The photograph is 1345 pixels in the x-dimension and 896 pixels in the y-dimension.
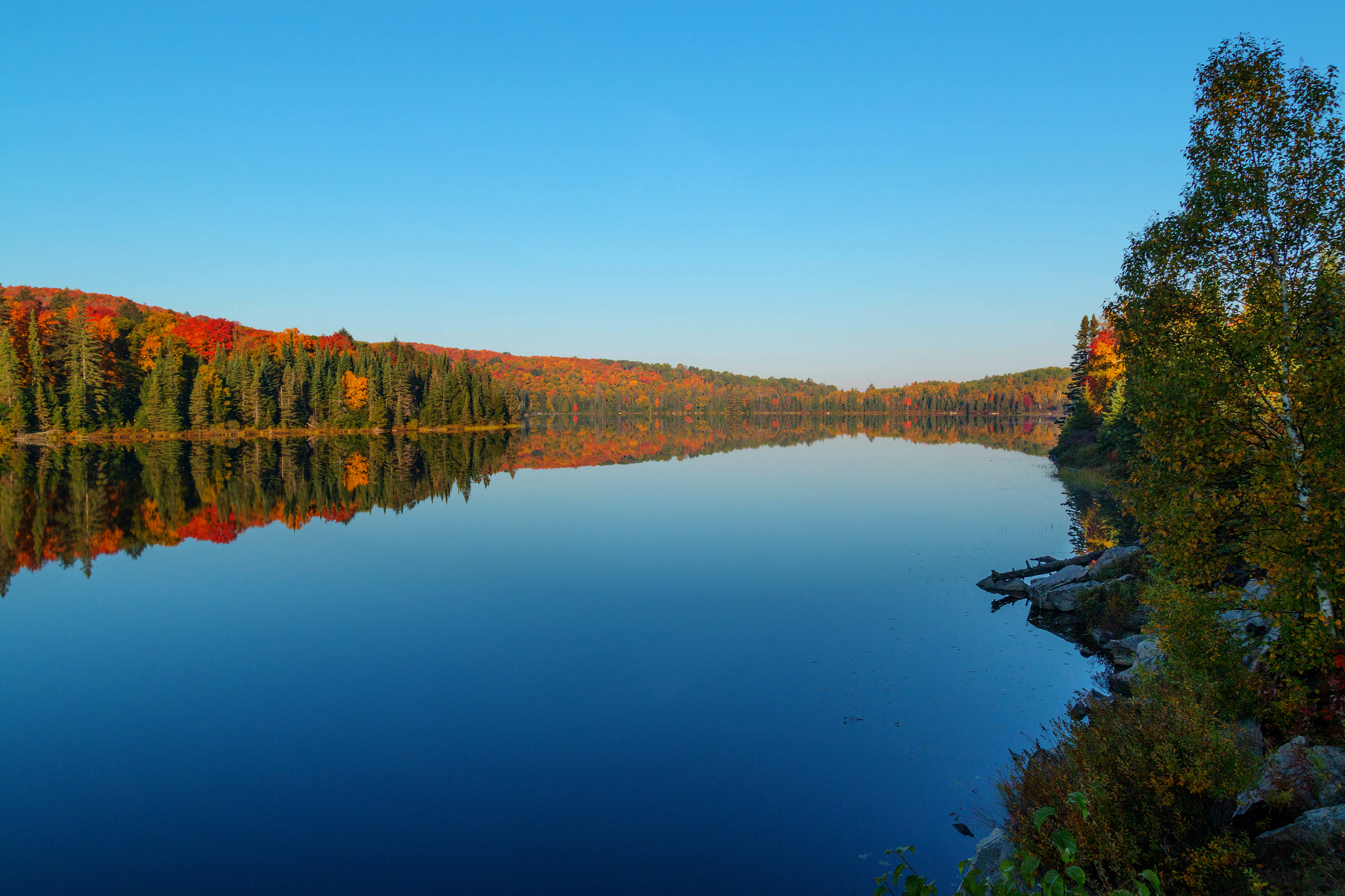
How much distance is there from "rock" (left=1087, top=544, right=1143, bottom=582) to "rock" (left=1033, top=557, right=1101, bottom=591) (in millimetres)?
220

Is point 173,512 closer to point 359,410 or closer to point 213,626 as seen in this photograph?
point 213,626

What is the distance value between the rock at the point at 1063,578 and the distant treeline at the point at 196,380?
8824 cm

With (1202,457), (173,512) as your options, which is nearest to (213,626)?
(173,512)

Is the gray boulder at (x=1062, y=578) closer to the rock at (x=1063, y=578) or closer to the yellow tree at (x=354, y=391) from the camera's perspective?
the rock at (x=1063, y=578)

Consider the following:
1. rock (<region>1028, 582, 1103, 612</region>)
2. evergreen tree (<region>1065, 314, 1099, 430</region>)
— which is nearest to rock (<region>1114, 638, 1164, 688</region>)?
rock (<region>1028, 582, 1103, 612</region>)

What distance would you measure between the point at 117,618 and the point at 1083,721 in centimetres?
2075

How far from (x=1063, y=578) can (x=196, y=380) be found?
3580 inches

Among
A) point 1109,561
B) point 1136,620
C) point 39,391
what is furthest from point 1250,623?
point 39,391

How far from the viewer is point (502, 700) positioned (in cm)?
1219

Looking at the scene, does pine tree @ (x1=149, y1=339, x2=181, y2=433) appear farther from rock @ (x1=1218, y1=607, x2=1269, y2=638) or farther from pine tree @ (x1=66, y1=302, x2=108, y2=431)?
rock @ (x1=1218, y1=607, x2=1269, y2=638)

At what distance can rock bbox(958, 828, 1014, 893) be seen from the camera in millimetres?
7289

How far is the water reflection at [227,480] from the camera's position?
26016 mm

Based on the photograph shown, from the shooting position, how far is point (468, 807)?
8898 mm

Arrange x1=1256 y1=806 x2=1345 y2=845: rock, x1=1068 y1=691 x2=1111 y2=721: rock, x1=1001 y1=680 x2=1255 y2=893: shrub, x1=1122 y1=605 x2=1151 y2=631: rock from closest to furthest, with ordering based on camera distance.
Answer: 1. x1=1256 y1=806 x2=1345 y2=845: rock
2. x1=1001 y1=680 x2=1255 y2=893: shrub
3. x1=1068 y1=691 x2=1111 y2=721: rock
4. x1=1122 y1=605 x2=1151 y2=631: rock
